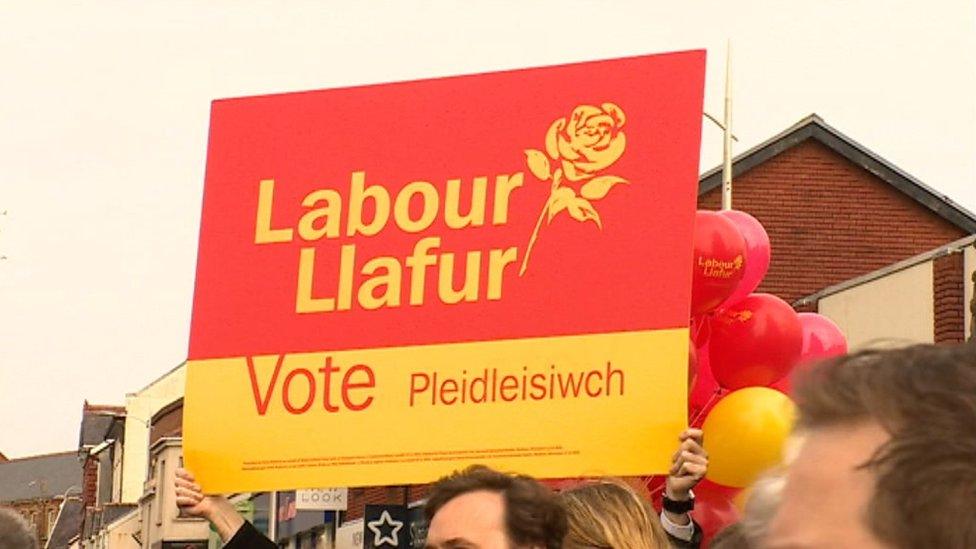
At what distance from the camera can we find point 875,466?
141cm

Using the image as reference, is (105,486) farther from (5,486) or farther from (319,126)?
(319,126)

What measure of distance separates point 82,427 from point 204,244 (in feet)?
275

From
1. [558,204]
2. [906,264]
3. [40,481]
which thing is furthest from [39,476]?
[558,204]

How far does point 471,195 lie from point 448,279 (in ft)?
0.96

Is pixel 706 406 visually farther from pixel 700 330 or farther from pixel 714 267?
pixel 714 267

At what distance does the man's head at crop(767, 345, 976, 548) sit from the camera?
4.49 feet

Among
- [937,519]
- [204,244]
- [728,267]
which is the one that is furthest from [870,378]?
[728,267]

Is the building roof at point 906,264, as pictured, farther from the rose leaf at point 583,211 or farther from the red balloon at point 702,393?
the rose leaf at point 583,211

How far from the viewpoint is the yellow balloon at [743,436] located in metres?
7.52

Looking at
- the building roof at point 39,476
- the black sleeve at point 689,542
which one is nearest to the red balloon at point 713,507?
the black sleeve at point 689,542

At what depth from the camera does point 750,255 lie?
8.66 metres

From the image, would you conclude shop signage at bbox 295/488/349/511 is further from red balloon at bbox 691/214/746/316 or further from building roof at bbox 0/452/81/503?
building roof at bbox 0/452/81/503

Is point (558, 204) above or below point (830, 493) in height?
above

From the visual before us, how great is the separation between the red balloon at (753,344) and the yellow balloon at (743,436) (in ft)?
1.25
